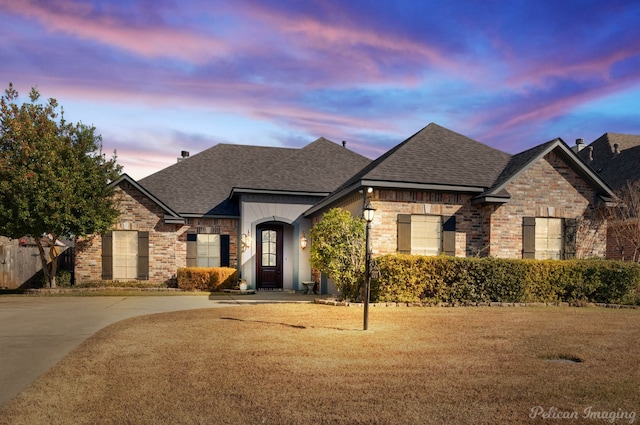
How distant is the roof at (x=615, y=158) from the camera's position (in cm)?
2688

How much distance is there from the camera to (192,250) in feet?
75.7

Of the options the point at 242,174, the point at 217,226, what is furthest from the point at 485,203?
the point at 242,174

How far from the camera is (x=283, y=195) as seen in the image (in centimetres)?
2295

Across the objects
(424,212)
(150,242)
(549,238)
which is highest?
(424,212)

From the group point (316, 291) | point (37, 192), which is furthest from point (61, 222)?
point (316, 291)

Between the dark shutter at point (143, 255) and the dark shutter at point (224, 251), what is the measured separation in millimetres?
3221

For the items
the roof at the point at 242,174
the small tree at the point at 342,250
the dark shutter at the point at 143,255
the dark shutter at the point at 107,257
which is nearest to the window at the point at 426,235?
the small tree at the point at 342,250

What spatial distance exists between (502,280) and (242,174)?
50.2 feet

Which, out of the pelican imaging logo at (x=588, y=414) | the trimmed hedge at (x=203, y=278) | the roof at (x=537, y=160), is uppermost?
the roof at (x=537, y=160)

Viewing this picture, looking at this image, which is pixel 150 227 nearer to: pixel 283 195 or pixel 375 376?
pixel 283 195

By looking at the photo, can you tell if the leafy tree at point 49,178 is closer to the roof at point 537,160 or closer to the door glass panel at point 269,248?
the door glass panel at point 269,248

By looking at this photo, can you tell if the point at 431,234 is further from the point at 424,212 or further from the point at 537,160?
the point at 537,160

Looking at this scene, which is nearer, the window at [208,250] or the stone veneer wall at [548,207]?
the stone veneer wall at [548,207]

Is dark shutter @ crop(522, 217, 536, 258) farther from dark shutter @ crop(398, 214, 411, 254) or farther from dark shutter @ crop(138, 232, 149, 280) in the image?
dark shutter @ crop(138, 232, 149, 280)
